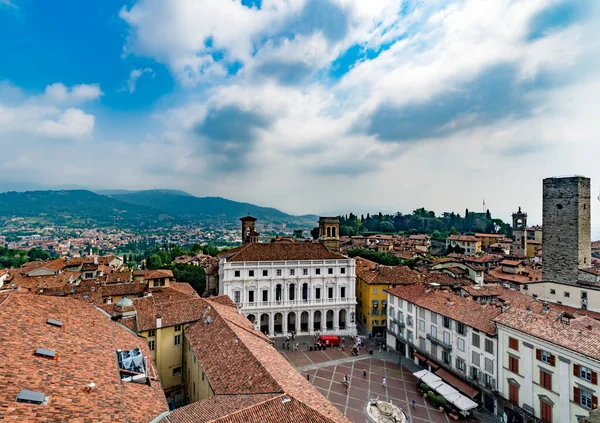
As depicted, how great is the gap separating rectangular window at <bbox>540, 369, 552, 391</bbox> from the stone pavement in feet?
21.0

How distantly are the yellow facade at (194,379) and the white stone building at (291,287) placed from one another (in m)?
19.4

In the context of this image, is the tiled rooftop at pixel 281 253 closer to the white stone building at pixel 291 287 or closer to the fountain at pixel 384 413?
the white stone building at pixel 291 287

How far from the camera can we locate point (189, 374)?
2736cm

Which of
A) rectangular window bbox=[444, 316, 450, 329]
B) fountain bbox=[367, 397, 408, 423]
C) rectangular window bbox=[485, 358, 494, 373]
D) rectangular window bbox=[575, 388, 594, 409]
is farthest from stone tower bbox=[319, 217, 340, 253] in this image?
rectangular window bbox=[575, 388, 594, 409]

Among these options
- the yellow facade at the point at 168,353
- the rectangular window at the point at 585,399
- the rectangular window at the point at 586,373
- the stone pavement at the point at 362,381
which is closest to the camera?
the rectangular window at the point at 585,399

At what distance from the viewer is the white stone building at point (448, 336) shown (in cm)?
2953

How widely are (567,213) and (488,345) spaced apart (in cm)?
3409

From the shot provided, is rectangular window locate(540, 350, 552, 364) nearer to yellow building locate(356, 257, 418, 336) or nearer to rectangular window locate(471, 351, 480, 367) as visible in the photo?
rectangular window locate(471, 351, 480, 367)

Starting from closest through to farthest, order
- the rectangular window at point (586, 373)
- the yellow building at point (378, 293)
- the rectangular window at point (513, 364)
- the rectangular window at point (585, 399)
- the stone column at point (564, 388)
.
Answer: the rectangular window at point (585, 399) → the rectangular window at point (586, 373) → the stone column at point (564, 388) → the rectangular window at point (513, 364) → the yellow building at point (378, 293)

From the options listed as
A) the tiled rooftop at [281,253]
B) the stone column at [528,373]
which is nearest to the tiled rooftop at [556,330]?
the stone column at [528,373]

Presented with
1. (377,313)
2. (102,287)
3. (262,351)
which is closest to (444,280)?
(377,313)

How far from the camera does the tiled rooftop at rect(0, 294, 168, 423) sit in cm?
1180

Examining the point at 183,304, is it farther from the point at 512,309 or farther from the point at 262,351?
the point at 512,309

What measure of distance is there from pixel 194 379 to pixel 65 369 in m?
13.0
